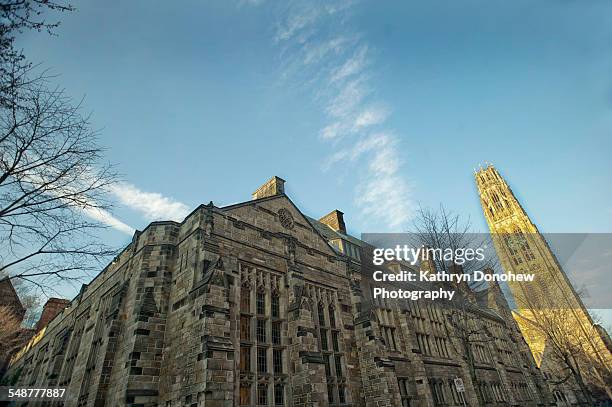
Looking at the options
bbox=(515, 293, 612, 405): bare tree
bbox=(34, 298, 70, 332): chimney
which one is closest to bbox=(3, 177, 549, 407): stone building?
bbox=(515, 293, 612, 405): bare tree

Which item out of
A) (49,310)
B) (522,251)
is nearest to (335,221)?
(49,310)

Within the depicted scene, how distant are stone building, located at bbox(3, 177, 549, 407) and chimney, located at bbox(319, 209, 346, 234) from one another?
6.98 m

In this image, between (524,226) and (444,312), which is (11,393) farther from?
(524,226)

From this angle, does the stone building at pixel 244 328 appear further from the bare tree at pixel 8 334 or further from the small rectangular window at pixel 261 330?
the bare tree at pixel 8 334

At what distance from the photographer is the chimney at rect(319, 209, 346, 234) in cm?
2779

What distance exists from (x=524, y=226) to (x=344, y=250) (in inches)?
2514

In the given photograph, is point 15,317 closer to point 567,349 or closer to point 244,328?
point 244,328

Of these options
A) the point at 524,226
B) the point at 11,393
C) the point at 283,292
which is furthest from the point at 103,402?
the point at 524,226

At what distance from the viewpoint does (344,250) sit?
23281 millimetres

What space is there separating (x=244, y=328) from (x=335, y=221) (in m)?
16.4

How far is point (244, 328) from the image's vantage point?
13.0 m

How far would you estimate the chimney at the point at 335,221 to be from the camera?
27.8 meters

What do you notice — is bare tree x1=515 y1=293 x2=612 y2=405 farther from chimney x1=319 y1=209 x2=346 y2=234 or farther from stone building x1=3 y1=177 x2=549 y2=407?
chimney x1=319 y1=209 x2=346 y2=234

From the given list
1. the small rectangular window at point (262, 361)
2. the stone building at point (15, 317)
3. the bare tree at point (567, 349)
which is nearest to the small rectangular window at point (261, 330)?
the small rectangular window at point (262, 361)
